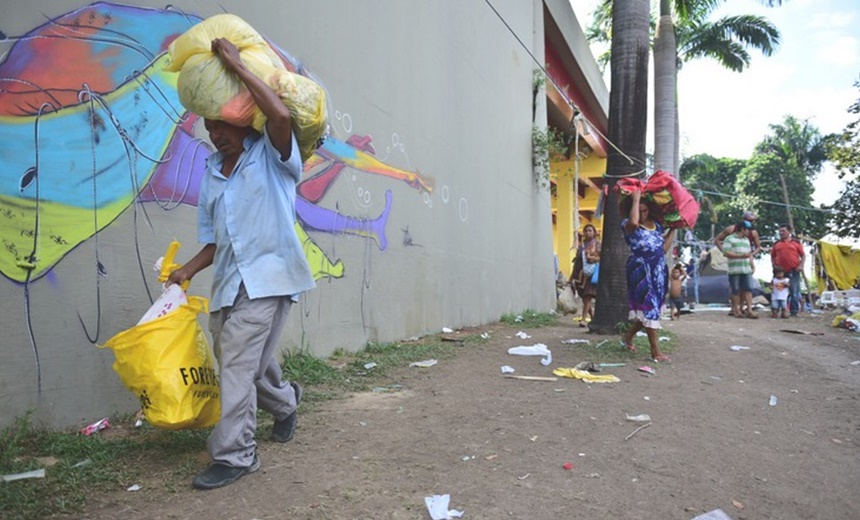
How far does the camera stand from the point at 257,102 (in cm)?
228

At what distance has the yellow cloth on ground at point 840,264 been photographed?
1711 cm

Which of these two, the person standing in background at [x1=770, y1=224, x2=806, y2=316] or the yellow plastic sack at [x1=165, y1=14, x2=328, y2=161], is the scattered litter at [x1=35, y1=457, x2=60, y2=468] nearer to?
the yellow plastic sack at [x1=165, y1=14, x2=328, y2=161]

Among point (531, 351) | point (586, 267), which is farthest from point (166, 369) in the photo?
point (586, 267)

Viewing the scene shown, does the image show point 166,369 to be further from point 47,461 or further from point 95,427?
point 95,427

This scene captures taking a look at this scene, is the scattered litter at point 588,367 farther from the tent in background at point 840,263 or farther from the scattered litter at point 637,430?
the tent in background at point 840,263

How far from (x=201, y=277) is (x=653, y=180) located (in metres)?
4.05

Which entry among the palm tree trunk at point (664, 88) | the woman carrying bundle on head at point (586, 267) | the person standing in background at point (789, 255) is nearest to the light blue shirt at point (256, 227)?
the woman carrying bundle on head at point (586, 267)

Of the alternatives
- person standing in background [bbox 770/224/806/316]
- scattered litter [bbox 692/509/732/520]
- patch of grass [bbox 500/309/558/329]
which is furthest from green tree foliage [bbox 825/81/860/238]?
scattered litter [bbox 692/509/732/520]

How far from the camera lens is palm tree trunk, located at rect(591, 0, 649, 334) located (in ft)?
24.1

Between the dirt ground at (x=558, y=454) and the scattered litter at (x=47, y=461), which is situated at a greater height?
the scattered litter at (x=47, y=461)

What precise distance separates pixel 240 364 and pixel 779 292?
11.9m

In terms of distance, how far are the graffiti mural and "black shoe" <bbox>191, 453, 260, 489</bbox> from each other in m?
1.06

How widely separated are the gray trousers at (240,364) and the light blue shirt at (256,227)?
6 centimetres

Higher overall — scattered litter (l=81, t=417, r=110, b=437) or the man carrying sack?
the man carrying sack
